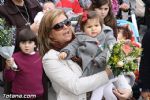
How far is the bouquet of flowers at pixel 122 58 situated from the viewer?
2.80 metres

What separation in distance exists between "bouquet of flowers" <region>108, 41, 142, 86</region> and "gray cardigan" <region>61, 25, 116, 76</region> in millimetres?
92

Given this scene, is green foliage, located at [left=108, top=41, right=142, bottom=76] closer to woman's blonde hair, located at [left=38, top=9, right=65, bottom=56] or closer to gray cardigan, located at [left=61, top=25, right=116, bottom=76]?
gray cardigan, located at [left=61, top=25, right=116, bottom=76]

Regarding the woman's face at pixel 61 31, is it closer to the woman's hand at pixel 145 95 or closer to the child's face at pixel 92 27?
the child's face at pixel 92 27

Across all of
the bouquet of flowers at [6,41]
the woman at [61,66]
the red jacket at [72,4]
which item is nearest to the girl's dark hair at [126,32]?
the red jacket at [72,4]

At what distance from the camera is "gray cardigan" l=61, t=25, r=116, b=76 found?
3010 millimetres

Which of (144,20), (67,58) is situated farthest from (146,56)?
(144,20)

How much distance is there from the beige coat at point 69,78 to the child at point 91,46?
0.06 meters

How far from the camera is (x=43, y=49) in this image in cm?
315

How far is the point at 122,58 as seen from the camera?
112 inches

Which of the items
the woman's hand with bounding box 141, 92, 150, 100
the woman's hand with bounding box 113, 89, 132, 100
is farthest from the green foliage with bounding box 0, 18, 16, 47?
the woman's hand with bounding box 141, 92, 150, 100

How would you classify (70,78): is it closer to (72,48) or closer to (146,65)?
(72,48)

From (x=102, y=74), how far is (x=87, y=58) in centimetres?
27

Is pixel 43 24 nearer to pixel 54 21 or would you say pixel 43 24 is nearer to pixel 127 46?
pixel 54 21

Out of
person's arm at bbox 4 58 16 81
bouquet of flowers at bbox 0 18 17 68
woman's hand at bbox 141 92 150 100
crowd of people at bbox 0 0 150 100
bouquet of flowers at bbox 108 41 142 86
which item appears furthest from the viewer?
person's arm at bbox 4 58 16 81
